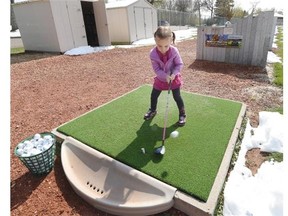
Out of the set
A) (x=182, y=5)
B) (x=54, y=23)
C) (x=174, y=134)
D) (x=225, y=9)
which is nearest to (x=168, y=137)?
(x=174, y=134)

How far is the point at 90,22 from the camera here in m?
13.6

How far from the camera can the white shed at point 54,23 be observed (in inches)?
409

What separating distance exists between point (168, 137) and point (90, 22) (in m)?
12.7

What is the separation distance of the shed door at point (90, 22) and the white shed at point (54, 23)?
8.7 inches

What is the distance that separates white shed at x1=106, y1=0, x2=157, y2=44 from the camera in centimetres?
1412

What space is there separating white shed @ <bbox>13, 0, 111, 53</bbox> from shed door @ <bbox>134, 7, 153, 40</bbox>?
313cm

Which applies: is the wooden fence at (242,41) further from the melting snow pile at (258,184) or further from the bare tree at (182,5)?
the bare tree at (182,5)

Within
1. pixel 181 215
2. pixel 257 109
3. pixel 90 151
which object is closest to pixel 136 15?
pixel 257 109

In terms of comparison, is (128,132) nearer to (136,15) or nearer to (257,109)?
(257,109)

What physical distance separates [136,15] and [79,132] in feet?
43.8

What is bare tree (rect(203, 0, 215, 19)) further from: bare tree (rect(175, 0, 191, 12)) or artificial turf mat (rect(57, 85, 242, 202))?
artificial turf mat (rect(57, 85, 242, 202))

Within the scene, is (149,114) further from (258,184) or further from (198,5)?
(198,5)

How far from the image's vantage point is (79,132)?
3.32m

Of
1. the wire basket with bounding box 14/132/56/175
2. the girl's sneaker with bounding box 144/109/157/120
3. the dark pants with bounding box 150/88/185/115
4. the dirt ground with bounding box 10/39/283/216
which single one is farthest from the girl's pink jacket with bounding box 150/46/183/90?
the wire basket with bounding box 14/132/56/175
